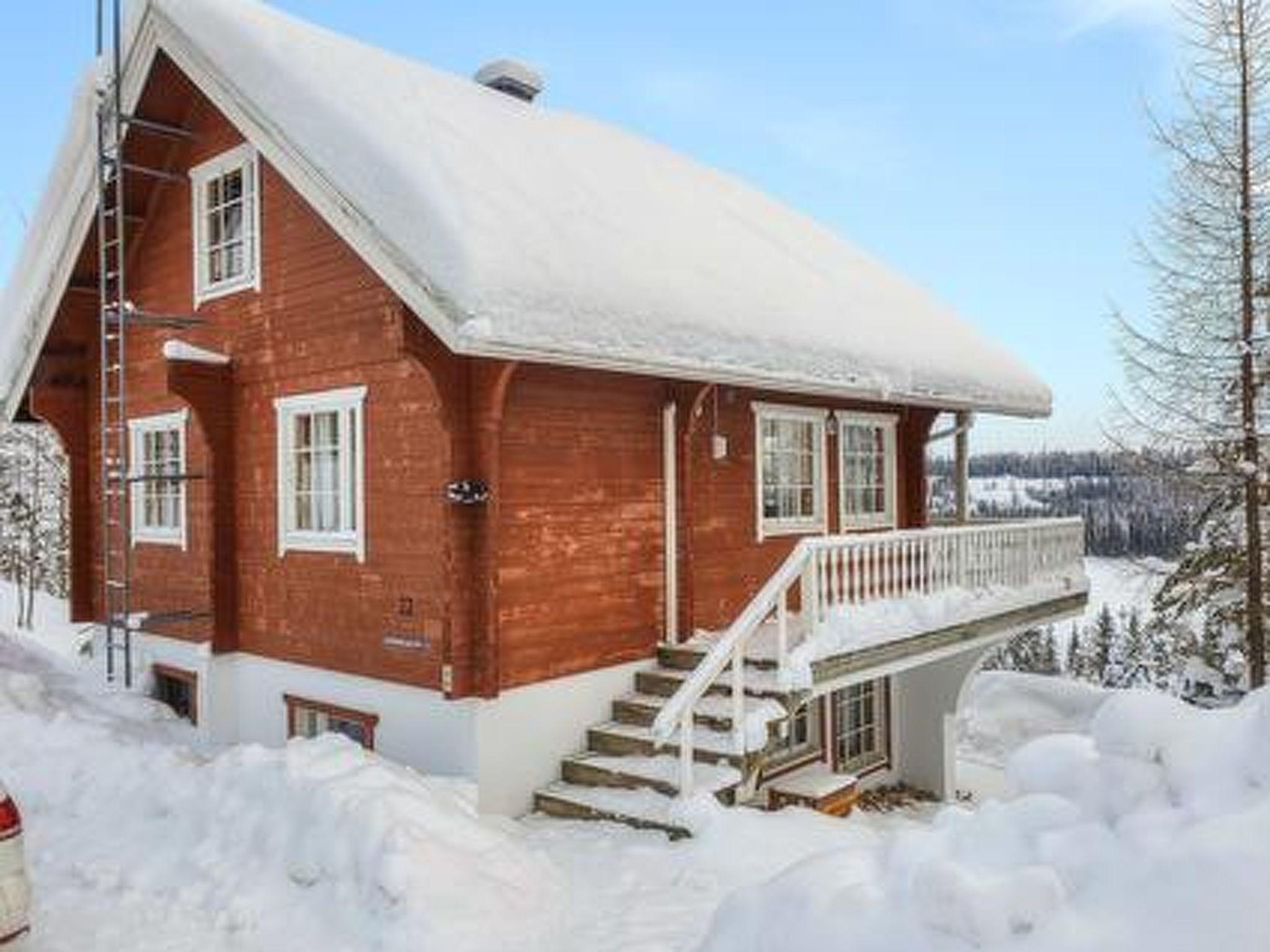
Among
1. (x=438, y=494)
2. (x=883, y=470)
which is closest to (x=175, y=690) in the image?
(x=438, y=494)

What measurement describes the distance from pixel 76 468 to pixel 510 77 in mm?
8110

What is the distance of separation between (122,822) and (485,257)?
16.7ft

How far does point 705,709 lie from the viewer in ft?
30.0

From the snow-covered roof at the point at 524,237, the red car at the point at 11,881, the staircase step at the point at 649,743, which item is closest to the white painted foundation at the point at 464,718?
the staircase step at the point at 649,743

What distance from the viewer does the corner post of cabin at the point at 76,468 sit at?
45.1 ft

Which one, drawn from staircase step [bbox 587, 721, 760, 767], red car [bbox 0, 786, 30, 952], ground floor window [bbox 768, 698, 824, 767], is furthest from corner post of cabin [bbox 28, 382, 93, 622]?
ground floor window [bbox 768, 698, 824, 767]

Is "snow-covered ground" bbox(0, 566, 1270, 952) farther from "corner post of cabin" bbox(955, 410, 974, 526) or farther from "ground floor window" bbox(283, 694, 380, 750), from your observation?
"corner post of cabin" bbox(955, 410, 974, 526)

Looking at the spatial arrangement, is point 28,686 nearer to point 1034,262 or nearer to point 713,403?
point 713,403

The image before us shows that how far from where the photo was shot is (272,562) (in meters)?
10.7

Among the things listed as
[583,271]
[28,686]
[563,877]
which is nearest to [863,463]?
[583,271]

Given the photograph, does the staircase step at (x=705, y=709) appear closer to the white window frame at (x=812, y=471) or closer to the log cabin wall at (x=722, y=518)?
the log cabin wall at (x=722, y=518)

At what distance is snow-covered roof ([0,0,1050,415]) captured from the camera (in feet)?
26.7

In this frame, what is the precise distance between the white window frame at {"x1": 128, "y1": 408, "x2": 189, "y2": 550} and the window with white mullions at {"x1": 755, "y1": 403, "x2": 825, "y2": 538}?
6649 millimetres

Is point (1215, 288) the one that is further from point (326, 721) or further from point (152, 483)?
point (152, 483)
